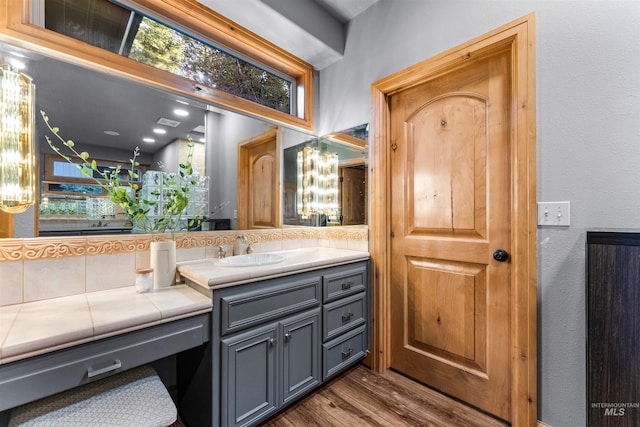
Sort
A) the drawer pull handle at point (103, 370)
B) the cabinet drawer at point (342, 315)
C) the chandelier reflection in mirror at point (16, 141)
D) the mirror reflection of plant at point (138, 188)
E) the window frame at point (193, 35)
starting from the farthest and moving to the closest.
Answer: the cabinet drawer at point (342, 315) → the mirror reflection of plant at point (138, 188) → the window frame at point (193, 35) → the chandelier reflection in mirror at point (16, 141) → the drawer pull handle at point (103, 370)

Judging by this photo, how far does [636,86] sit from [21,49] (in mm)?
2724

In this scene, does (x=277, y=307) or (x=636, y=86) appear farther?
(x=277, y=307)

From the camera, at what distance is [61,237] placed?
4.35 ft

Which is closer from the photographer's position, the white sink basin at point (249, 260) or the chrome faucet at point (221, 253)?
the white sink basin at point (249, 260)

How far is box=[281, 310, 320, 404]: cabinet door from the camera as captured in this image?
1542mm

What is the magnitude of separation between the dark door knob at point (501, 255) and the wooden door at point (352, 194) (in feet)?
3.04

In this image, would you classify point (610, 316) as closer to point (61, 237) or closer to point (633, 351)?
point (633, 351)

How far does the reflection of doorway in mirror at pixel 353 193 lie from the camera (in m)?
2.25

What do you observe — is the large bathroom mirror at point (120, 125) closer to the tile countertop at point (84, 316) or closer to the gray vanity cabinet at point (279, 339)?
the tile countertop at point (84, 316)

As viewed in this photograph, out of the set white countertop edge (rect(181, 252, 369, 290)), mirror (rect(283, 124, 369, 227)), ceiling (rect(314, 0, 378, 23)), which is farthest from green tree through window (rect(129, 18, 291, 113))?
white countertop edge (rect(181, 252, 369, 290))

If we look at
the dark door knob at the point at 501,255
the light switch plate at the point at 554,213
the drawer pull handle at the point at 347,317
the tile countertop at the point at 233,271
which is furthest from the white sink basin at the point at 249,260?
the light switch plate at the point at 554,213

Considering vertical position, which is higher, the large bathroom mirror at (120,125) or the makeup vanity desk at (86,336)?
the large bathroom mirror at (120,125)

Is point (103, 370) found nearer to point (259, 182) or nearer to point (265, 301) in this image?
point (265, 301)

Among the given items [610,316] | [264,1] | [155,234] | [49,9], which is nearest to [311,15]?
[264,1]
